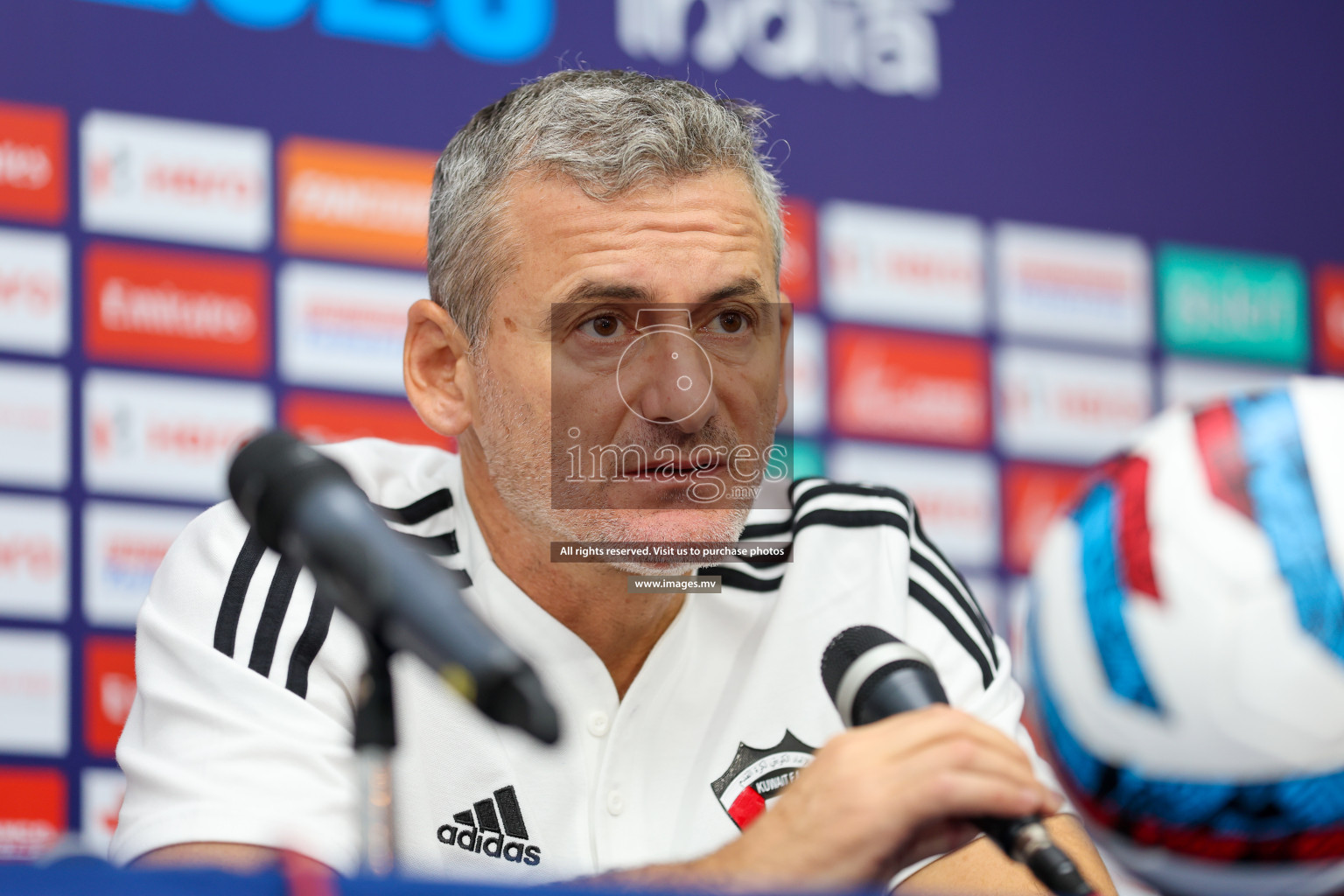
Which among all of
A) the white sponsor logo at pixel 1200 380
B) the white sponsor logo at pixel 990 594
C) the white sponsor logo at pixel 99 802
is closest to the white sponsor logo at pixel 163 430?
the white sponsor logo at pixel 99 802

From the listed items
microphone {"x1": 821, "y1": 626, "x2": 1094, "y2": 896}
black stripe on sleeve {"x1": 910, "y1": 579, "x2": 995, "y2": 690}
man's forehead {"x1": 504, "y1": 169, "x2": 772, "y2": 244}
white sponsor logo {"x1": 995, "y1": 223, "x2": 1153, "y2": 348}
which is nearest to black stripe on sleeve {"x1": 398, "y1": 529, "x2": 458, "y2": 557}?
man's forehead {"x1": 504, "y1": 169, "x2": 772, "y2": 244}

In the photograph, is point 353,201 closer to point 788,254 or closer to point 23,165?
point 23,165

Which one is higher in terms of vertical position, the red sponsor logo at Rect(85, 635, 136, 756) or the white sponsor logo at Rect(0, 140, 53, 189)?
the white sponsor logo at Rect(0, 140, 53, 189)

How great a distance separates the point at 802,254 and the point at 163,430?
4.19 ft

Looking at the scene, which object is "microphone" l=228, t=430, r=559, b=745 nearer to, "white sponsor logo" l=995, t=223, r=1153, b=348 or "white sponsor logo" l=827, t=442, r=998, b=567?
"white sponsor logo" l=827, t=442, r=998, b=567

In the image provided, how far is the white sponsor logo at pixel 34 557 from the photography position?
2271 mm

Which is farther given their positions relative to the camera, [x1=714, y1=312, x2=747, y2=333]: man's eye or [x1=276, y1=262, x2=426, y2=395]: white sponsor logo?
[x1=276, y1=262, x2=426, y2=395]: white sponsor logo

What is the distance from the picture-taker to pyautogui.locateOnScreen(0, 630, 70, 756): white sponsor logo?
225 cm

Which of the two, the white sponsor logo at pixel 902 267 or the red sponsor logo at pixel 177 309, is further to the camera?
the white sponsor logo at pixel 902 267

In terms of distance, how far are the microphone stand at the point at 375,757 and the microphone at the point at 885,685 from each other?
0.28 metres

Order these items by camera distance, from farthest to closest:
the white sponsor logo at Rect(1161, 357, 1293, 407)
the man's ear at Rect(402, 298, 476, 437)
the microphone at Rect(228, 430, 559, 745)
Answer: the white sponsor logo at Rect(1161, 357, 1293, 407), the man's ear at Rect(402, 298, 476, 437), the microphone at Rect(228, 430, 559, 745)

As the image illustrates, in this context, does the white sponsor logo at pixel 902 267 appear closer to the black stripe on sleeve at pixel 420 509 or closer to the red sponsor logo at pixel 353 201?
the red sponsor logo at pixel 353 201

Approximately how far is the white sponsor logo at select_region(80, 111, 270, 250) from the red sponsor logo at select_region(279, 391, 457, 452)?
11.7 inches

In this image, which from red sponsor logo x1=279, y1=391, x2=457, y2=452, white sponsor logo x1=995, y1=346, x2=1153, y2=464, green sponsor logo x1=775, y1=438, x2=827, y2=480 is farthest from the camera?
white sponsor logo x1=995, y1=346, x2=1153, y2=464
